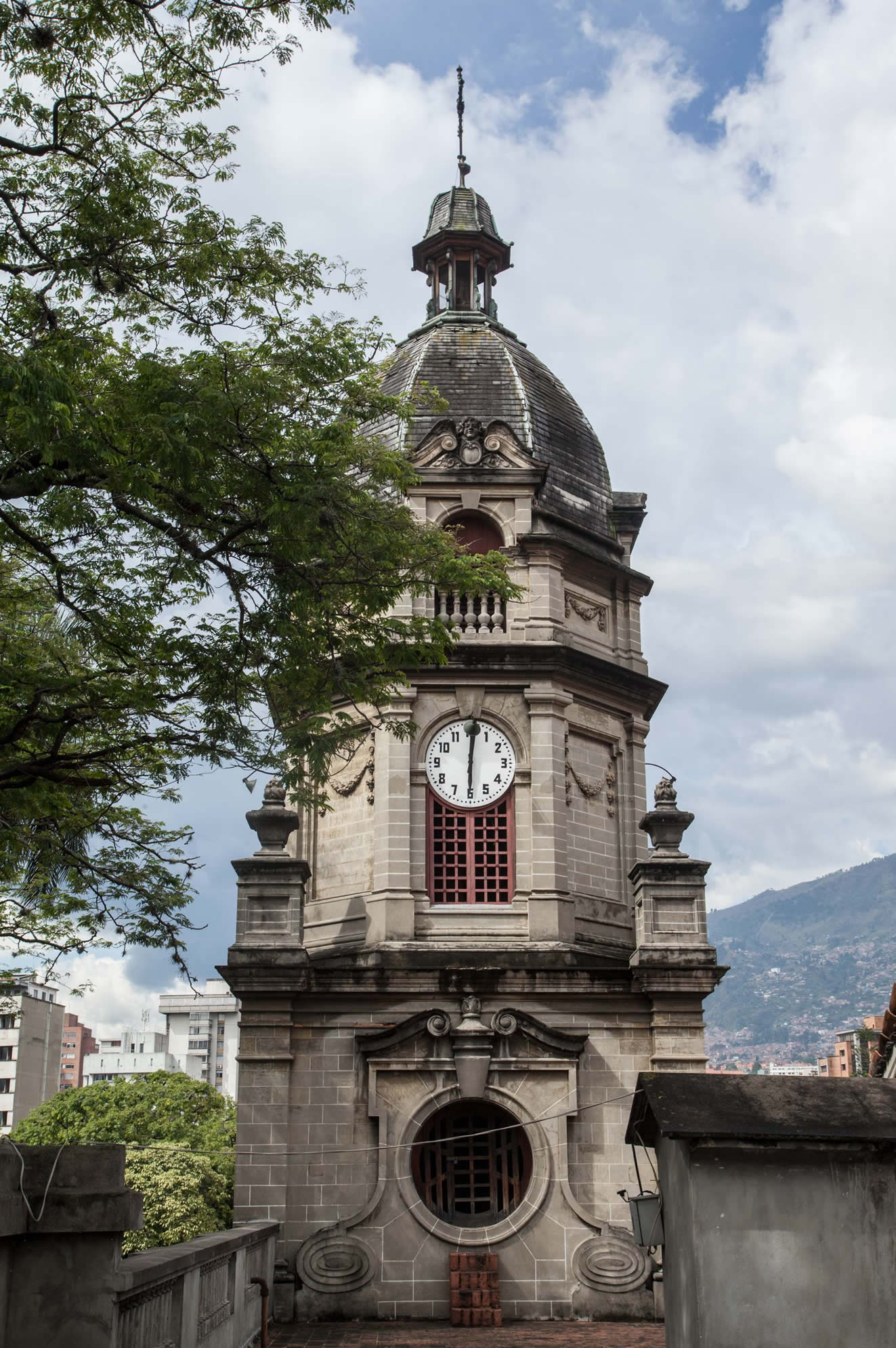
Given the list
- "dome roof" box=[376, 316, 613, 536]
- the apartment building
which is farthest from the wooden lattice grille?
the apartment building

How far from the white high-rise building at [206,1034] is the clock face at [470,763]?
11825cm

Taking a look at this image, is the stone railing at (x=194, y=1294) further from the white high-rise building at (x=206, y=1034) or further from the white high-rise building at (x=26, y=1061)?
the white high-rise building at (x=206, y=1034)

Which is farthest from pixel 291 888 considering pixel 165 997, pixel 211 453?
pixel 165 997

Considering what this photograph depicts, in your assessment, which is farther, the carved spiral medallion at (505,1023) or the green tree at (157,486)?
the carved spiral medallion at (505,1023)

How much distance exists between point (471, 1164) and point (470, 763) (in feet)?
22.2

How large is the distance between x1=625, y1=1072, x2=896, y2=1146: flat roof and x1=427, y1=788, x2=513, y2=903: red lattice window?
41.6 ft

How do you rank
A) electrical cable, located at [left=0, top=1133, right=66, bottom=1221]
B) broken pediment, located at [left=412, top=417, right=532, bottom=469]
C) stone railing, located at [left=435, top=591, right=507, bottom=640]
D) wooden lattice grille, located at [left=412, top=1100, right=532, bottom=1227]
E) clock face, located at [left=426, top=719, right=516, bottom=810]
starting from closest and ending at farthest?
electrical cable, located at [left=0, top=1133, right=66, bottom=1221] → wooden lattice grille, located at [left=412, top=1100, right=532, bottom=1227] → clock face, located at [left=426, top=719, right=516, bottom=810] → stone railing, located at [left=435, top=591, right=507, bottom=640] → broken pediment, located at [left=412, top=417, right=532, bottom=469]

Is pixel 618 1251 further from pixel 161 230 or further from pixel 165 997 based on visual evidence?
pixel 165 997

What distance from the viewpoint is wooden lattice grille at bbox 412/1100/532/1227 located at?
74.2ft

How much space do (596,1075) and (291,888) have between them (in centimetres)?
570

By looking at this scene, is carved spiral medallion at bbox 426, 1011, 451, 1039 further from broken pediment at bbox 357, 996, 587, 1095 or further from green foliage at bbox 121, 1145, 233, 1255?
green foliage at bbox 121, 1145, 233, 1255

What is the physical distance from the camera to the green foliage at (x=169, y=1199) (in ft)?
133

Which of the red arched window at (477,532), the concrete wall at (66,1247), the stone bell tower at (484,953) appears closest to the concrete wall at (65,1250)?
the concrete wall at (66,1247)

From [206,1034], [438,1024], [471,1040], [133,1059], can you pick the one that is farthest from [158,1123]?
[206,1034]
